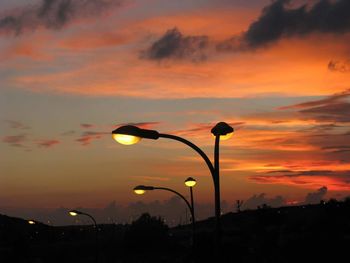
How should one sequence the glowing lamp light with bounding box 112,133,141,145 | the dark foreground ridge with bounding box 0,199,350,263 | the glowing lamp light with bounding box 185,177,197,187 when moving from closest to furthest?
the glowing lamp light with bounding box 112,133,141,145
the glowing lamp light with bounding box 185,177,197,187
the dark foreground ridge with bounding box 0,199,350,263

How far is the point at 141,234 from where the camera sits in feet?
264

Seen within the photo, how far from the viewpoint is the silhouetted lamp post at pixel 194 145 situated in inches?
458

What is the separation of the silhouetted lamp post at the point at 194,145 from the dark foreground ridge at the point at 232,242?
1200 millimetres

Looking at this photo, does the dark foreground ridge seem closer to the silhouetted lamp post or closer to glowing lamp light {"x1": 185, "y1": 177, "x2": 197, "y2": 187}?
the silhouetted lamp post

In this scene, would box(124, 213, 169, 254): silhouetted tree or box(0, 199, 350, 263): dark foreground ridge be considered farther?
box(124, 213, 169, 254): silhouetted tree

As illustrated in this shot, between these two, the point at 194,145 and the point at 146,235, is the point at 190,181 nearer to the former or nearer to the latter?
the point at 194,145

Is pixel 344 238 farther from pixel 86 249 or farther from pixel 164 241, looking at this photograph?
pixel 86 249

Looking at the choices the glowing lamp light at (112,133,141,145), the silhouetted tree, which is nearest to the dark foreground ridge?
the silhouetted tree

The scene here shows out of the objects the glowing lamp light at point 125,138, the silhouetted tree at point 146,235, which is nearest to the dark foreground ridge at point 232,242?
the silhouetted tree at point 146,235

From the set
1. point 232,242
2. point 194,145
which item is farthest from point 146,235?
point 194,145

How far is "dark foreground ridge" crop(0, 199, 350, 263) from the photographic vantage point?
4025 centimetres

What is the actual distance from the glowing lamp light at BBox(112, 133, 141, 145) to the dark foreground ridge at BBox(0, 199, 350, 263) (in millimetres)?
3495

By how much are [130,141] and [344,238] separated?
33225mm

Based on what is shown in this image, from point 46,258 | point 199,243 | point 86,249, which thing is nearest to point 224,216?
point 86,249
